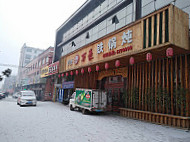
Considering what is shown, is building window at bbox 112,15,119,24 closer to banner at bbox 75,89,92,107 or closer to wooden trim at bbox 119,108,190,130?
banner at bbox 75,89,92,107

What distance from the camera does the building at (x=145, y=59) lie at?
28.2ft

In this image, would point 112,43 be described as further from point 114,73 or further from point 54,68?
point 54,68

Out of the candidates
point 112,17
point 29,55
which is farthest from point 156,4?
point 29,55

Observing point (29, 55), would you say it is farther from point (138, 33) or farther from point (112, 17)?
point (138, 33)

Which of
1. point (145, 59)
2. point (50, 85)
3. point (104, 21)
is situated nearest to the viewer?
point (145, 59)

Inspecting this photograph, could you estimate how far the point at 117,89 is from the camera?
15922 mm

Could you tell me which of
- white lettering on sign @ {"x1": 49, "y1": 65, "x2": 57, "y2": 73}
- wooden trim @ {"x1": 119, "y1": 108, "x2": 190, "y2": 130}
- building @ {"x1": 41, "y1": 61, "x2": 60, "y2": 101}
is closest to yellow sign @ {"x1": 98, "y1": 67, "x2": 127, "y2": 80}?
wooden trim @ {"x1": 119, "y1": 108, "x2": 190, "y2": 130}

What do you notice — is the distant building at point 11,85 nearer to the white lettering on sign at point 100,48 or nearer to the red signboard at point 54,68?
the red signboard at point 54,68

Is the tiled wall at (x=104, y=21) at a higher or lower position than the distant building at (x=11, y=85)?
higher

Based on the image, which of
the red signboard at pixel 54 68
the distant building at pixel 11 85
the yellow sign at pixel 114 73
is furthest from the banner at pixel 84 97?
the distant building at pixel 11 85

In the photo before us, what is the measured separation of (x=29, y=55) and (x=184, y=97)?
83526 millimetres

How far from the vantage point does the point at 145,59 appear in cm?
1163

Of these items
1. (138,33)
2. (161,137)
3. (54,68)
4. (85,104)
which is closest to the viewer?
(161,137)

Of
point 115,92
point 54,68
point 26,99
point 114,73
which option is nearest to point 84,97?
point 115,92
